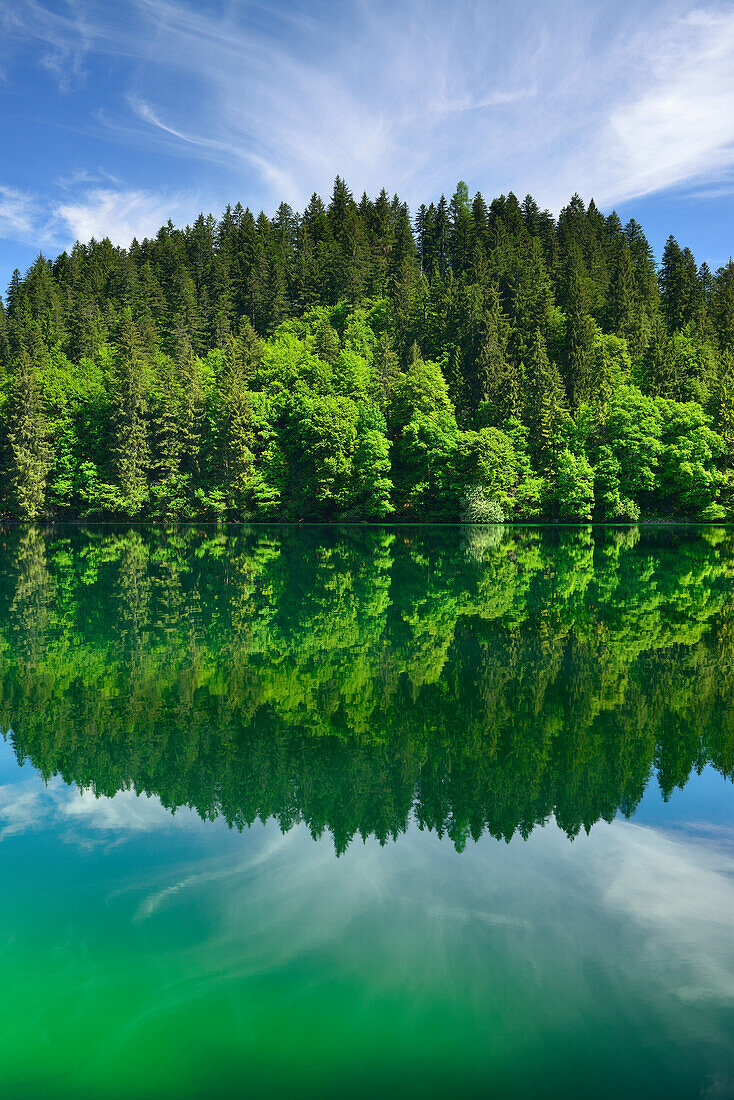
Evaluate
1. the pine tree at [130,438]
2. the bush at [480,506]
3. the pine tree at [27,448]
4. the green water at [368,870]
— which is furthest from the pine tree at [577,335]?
the green water at [368,870]

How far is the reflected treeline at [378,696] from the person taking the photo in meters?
6.46

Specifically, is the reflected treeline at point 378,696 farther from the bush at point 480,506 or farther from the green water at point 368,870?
the bush at point 480,506

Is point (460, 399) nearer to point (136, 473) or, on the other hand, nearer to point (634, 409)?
point (634, 409)

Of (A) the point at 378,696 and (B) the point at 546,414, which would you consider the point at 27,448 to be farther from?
(A) the point at 378,696

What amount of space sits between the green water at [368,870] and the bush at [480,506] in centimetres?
4610

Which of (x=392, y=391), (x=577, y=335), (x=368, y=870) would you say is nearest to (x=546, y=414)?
(x=577, y=335)

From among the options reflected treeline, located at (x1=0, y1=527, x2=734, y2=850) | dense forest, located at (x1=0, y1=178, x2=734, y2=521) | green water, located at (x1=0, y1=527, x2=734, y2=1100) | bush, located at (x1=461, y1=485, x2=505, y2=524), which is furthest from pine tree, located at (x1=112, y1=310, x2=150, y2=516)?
green water, located at (x1=0, y1=527, x2=734, y2=1100)

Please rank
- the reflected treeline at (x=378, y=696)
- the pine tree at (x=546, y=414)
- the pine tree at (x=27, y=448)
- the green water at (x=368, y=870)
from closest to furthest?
the green water at (x=368, y=870) < the reflected treeline at (x=378, y=696) < the pine tree at (x=546, y=414) < the pine tree at (x=27, y=448)

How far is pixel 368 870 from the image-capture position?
16.9 feet

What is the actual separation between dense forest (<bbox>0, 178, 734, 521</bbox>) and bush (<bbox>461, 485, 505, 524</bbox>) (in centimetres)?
18

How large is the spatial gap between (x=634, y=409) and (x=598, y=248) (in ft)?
142

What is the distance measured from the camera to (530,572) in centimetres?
2350

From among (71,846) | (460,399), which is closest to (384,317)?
(460,399)

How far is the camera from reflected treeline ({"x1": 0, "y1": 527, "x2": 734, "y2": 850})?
646cm
